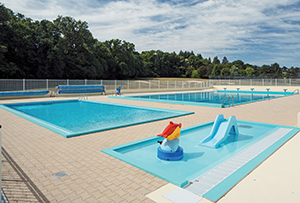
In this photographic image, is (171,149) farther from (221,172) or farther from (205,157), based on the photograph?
(221,172)

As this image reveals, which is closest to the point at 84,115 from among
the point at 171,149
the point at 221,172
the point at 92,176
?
the point at 171,149

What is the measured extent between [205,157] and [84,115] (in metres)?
7.77

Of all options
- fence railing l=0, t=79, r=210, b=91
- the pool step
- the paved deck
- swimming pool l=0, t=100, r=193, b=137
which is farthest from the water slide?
fence railing l=0, t=79, r=210, b=91

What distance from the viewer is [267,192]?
292 cm

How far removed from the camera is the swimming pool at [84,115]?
25.1 feet

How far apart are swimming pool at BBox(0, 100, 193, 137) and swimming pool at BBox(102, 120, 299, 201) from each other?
1.97 metres

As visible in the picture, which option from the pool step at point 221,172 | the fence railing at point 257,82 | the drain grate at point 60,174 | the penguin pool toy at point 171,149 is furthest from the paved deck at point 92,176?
the fence railing at point 257,82

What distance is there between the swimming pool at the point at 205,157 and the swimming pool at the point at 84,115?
197cm

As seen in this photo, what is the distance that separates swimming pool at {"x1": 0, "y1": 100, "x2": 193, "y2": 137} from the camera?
302 inches

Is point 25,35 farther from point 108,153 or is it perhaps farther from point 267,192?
point 267,192

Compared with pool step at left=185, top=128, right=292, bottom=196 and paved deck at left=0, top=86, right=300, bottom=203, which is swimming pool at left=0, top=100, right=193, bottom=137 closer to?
paved deck at left=0, top=86, right=300, bottom=203

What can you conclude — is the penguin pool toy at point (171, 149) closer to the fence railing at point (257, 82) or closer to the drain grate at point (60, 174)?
the drain grate at point (60, 174)

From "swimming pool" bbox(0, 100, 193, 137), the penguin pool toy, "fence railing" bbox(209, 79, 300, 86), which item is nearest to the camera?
the penguin pool toy

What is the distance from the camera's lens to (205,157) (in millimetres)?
4941
